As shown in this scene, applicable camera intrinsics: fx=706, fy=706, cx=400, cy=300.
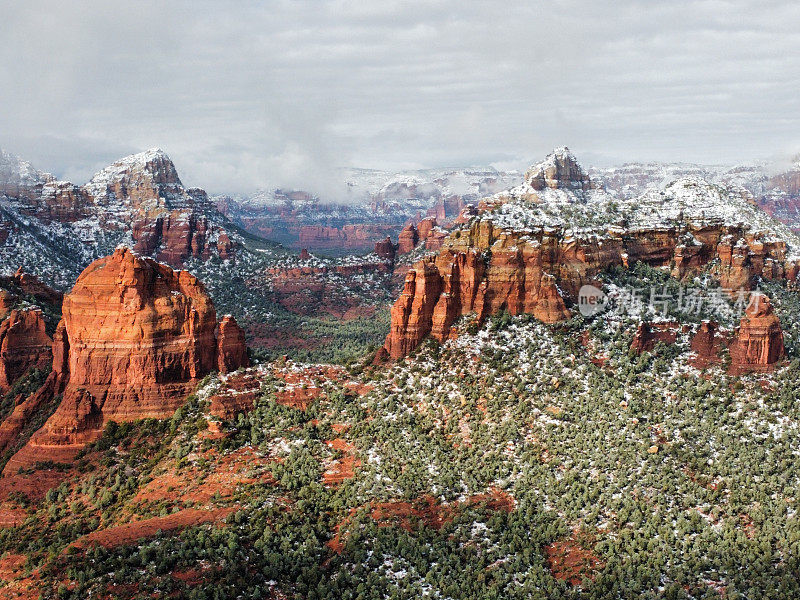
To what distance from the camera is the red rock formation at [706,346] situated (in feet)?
264

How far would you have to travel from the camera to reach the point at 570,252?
95.5 meters

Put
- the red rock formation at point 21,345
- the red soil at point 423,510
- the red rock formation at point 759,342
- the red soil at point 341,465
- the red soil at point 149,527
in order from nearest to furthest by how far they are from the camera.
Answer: the red soil at point 149,527 < the red soil at point 423,510 < the red soil at point 341,465 < the red rock formation at point 759,342 < the red rock formation at point 21,345

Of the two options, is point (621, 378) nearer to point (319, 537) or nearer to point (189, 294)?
point (319, 537)

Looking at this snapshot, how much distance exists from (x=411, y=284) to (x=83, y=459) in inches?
1650

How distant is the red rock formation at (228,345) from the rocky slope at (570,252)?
61.7 feet

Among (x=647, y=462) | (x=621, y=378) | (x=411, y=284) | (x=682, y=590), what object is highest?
(x=411, y=284)

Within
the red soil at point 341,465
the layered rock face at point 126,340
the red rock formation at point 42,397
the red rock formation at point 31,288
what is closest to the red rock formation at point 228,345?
the layered rock face at point 126,340

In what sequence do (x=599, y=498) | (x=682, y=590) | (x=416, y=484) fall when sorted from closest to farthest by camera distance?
1. (x=682, y=590)
2. (x=599, y=498)
3. (x=416, y=484)

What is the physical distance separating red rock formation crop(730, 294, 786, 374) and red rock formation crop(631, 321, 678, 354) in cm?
899

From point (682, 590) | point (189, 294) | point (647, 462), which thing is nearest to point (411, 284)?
point (189, 294)

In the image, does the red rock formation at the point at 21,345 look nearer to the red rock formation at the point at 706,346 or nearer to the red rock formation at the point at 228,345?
the red rock formation at the point at 228,345

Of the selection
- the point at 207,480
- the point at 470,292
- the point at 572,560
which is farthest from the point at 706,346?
the point at 207,480

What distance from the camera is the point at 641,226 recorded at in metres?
111

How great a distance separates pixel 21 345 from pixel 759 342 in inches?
Answer: 3786
